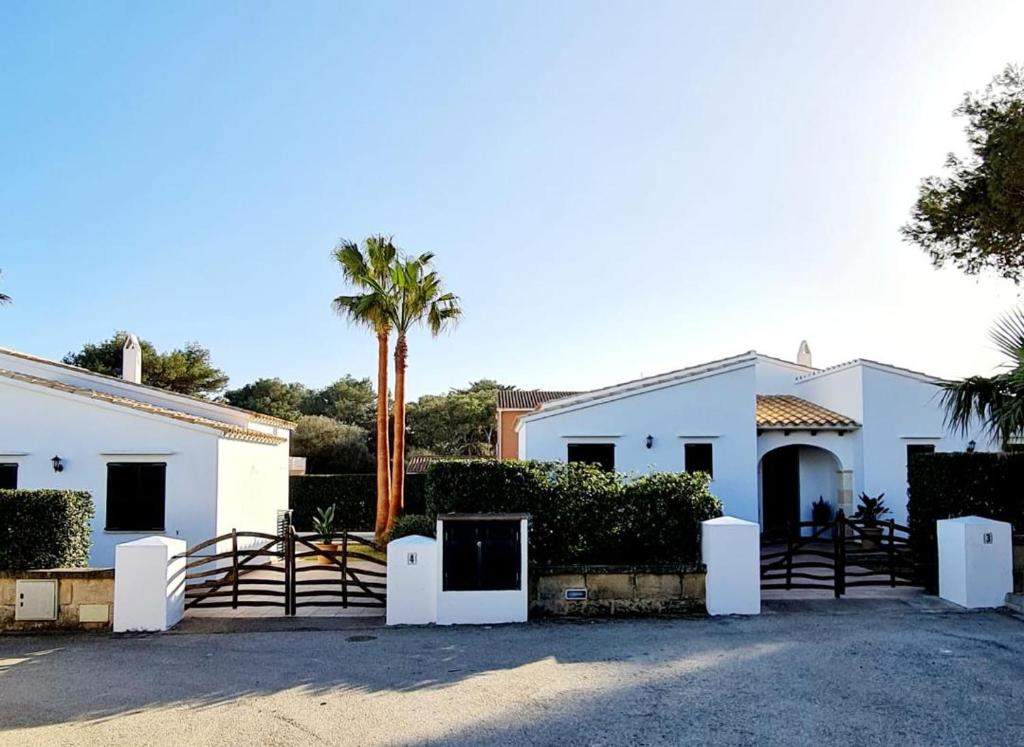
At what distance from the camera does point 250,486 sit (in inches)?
691

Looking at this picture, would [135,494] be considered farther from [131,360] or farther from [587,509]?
[587,509]

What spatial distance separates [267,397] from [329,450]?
16.0m

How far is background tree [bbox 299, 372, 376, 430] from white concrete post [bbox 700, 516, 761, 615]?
1619 inches

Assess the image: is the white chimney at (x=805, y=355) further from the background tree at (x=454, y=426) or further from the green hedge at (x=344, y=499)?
the background tree at (x=454, y=426)

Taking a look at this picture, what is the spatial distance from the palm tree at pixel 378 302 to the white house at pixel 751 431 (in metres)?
4.02

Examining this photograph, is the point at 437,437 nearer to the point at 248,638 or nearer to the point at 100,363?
the point at 100,363

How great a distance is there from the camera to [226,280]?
69.5 feet

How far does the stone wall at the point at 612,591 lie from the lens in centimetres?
1012

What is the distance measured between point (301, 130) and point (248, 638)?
8.93m

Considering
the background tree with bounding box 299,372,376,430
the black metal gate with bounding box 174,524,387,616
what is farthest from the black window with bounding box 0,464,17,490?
the background tree with bounding box 299,372,376,430

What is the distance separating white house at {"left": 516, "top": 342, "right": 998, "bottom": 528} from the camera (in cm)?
1828

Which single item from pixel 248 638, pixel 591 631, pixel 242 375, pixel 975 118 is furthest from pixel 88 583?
pixel 242 375

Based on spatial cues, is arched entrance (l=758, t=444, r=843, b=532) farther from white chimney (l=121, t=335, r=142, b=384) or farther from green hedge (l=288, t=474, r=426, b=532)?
white chimney (l=121, t=335, r=142, b=384)

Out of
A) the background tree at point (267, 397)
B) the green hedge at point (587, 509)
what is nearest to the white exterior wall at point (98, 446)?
the green hedge at point (587, 509)
